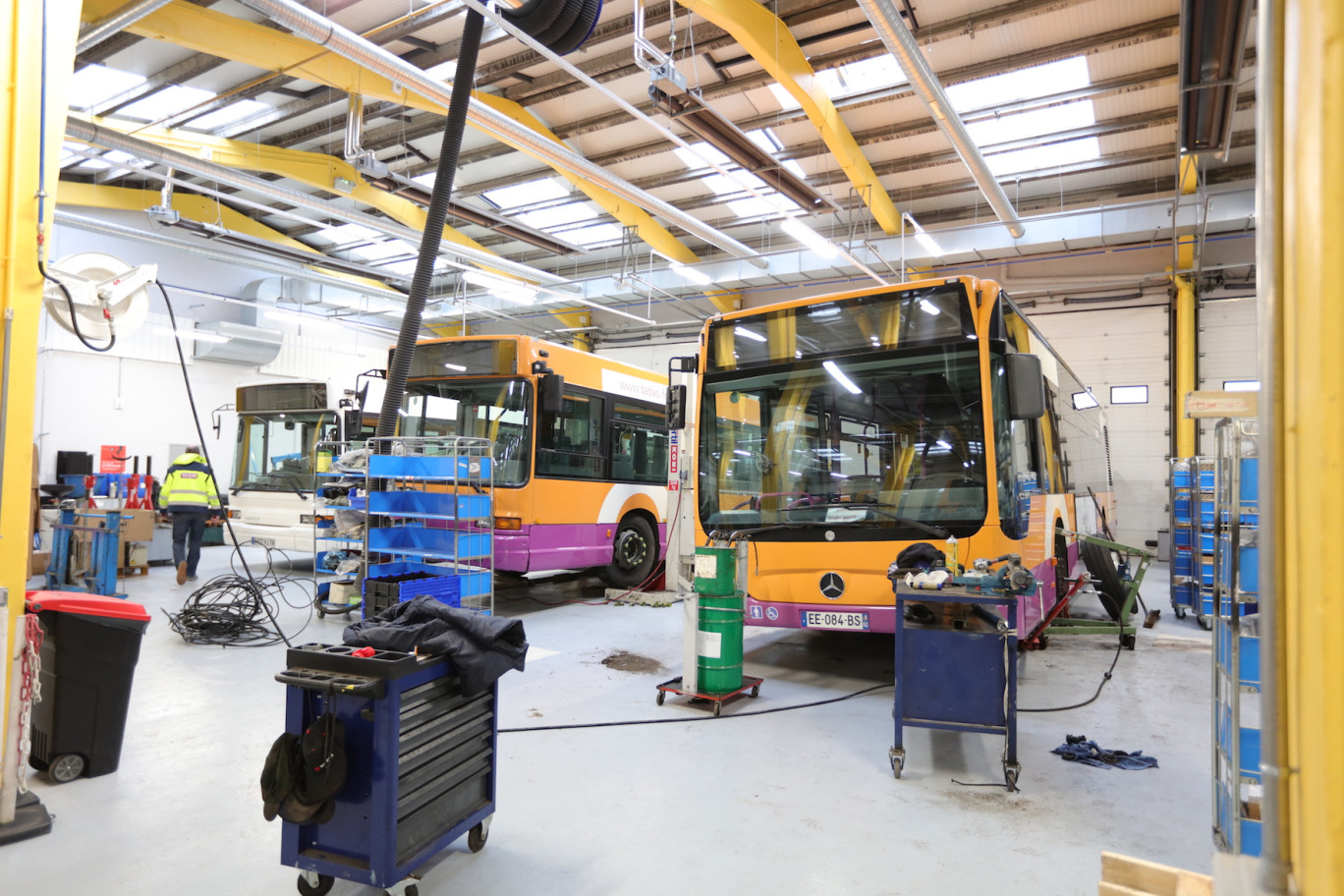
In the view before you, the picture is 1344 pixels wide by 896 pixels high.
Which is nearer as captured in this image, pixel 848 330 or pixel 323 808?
pixel 323 808

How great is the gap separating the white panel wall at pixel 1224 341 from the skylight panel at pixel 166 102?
52.5ft

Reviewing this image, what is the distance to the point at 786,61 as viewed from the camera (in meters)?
8.23

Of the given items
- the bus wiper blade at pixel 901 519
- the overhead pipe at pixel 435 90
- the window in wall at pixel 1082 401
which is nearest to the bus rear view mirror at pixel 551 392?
the overhead pipe at pixel 435 90

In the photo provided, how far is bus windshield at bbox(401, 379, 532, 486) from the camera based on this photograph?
311 inches

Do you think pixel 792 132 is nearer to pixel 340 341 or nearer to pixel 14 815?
pixel 14 815

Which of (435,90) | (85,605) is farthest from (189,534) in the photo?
(85,605)

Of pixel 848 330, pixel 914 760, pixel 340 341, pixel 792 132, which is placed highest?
pixel 792 132

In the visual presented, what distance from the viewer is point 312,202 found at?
10484mm

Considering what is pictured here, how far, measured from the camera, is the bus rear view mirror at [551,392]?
7.86 meters

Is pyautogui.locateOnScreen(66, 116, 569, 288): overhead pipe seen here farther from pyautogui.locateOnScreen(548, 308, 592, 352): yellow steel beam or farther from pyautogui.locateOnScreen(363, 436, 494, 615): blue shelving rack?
pyautogui.locateOnScreen(548, 308, 592, 352): yellow steel beam

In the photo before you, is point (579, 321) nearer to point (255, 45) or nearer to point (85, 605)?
point (255, 45)

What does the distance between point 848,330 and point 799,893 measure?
11.9 ft

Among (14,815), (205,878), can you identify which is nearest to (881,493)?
(205,878)

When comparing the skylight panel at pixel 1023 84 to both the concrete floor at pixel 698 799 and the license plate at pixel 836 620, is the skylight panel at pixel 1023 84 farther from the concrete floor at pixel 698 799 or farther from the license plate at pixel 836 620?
the concrete floor at pixel 698 799
